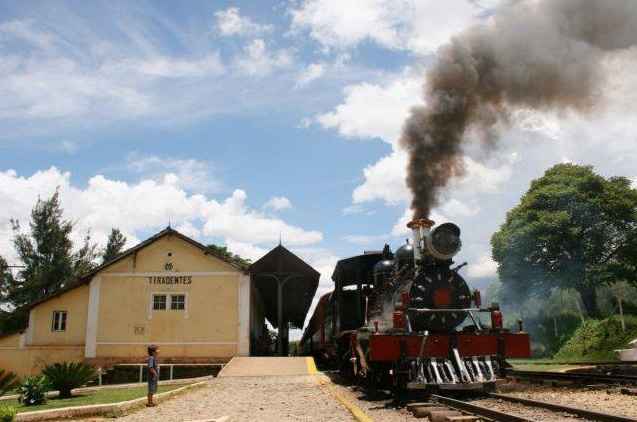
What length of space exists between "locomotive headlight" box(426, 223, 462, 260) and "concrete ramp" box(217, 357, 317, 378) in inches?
310

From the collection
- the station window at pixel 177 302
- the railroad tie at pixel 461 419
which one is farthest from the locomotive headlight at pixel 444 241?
the station window at pixel 177 302

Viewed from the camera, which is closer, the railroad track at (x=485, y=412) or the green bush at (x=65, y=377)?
the railroad track at (x=485, y=412)

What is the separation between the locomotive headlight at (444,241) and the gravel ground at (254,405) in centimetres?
325

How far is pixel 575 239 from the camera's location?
2894cm

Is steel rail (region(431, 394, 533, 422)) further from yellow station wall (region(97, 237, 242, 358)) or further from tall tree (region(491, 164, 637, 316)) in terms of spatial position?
tall tree (region(491, 164, 637, 316))

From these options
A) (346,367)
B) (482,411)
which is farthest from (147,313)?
(482,411)

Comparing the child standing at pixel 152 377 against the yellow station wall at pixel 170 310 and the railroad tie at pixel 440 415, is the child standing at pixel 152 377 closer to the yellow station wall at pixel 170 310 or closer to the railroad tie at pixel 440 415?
the railroad tie at pixel 440 415

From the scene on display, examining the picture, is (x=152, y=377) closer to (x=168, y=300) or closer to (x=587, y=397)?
(x=587, y=397)

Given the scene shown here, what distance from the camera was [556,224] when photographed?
29.1 m

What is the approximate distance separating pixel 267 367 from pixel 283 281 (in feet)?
18.0

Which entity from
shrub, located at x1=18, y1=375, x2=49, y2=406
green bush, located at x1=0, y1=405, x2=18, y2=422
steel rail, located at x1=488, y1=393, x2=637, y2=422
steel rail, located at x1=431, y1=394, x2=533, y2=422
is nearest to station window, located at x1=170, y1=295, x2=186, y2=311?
shrub, located at x1=18, y1=375, x2=49, y2=406

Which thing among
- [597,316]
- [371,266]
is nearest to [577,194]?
[597,316]

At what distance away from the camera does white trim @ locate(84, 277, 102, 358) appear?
69.6 feet

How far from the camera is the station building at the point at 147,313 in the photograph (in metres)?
21.2
